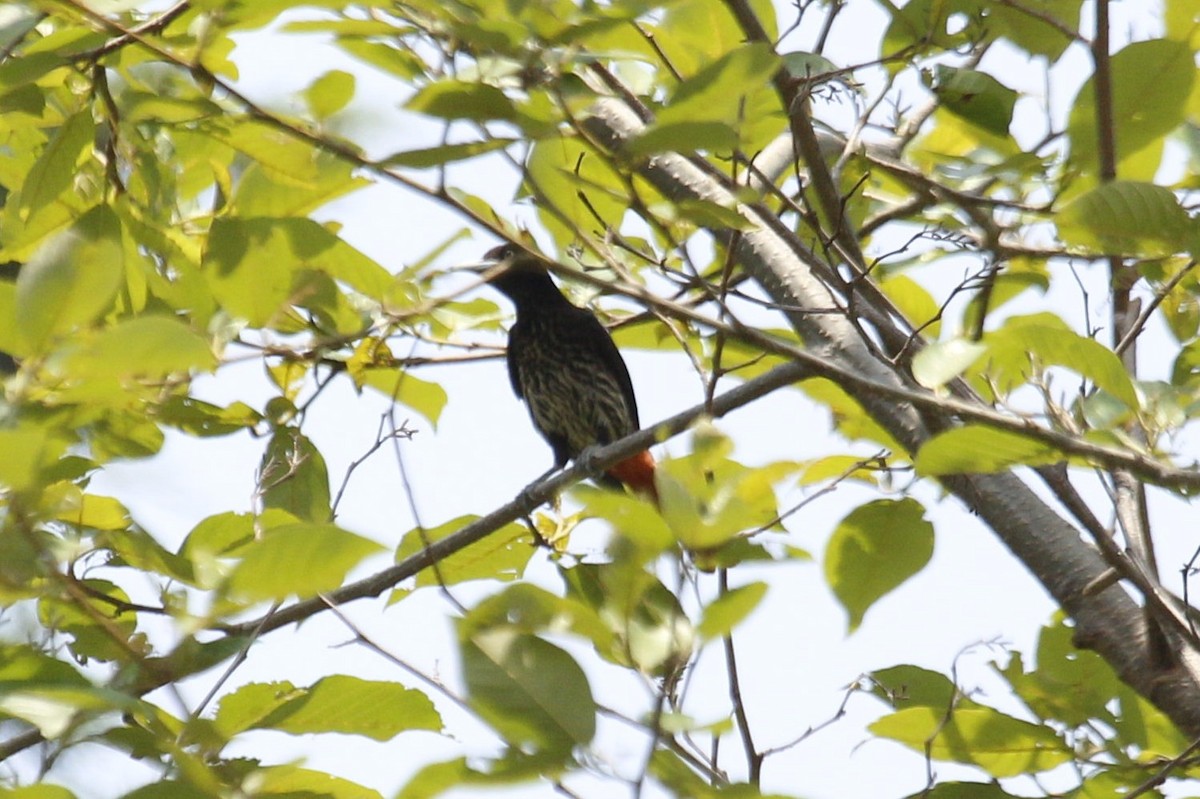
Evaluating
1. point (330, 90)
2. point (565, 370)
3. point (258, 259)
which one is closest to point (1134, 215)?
point (330, 90)

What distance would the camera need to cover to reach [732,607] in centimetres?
134

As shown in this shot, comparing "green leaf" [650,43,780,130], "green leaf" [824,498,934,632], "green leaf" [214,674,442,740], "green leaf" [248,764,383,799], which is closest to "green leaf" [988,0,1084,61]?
"green leaf" [824,498,934,632]

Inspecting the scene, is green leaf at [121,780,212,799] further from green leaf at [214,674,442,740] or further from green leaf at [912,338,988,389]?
green leaf at [912,338,988,389]

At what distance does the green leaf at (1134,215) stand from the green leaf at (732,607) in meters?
1.24

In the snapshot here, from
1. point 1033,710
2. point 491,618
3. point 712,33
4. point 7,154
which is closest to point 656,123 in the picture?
point 491,618

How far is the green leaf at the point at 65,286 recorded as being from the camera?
1.44 meters

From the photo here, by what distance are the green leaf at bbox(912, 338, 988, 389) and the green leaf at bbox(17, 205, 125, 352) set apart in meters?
1.18

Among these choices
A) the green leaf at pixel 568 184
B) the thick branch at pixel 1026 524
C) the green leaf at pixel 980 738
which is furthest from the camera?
the thick branch at pixel 1026 524

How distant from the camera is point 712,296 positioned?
2.47 metres

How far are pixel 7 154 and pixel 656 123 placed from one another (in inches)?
89.3

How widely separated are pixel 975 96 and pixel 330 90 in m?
1.28

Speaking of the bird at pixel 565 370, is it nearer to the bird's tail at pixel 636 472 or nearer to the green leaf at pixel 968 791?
the bird's tail at pixel 636 472

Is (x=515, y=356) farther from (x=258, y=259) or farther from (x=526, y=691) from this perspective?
(x=526, y=691)

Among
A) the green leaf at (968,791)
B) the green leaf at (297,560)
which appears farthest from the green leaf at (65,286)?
the green leaf at (968,791)
